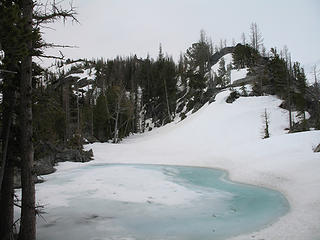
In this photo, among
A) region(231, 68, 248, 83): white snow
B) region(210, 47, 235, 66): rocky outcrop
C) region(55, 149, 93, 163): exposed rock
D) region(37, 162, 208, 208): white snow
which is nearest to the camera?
region(37, 162, 208, 208): white snow

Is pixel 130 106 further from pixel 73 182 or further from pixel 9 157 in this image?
pixel 9 157

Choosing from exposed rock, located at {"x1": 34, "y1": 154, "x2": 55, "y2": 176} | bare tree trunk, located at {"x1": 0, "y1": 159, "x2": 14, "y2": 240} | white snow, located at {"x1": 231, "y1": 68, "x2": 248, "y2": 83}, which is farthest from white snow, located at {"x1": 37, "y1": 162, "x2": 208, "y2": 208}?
white snow, located at {"x1": 231, "y1": 68, "x2": 248, "y2": 83}

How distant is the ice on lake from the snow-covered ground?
0.76 meters

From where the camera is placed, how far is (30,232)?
17.8ft

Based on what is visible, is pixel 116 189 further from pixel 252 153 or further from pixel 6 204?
pixel 252 153

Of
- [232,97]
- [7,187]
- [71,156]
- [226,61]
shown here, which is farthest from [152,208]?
[226,61]

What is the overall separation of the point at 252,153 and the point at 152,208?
10.3 m

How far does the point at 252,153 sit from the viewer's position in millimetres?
16703

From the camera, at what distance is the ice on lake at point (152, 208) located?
685 centimetres

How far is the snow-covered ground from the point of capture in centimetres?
748

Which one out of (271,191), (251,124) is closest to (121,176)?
(271,191)

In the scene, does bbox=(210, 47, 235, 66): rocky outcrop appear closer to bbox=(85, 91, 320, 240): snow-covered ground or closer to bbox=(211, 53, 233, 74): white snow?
bbox=(211, 53, 233, 74): white snow

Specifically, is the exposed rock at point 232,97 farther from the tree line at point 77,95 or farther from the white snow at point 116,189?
the white snow at point 116,189

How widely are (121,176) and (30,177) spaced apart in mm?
9978
